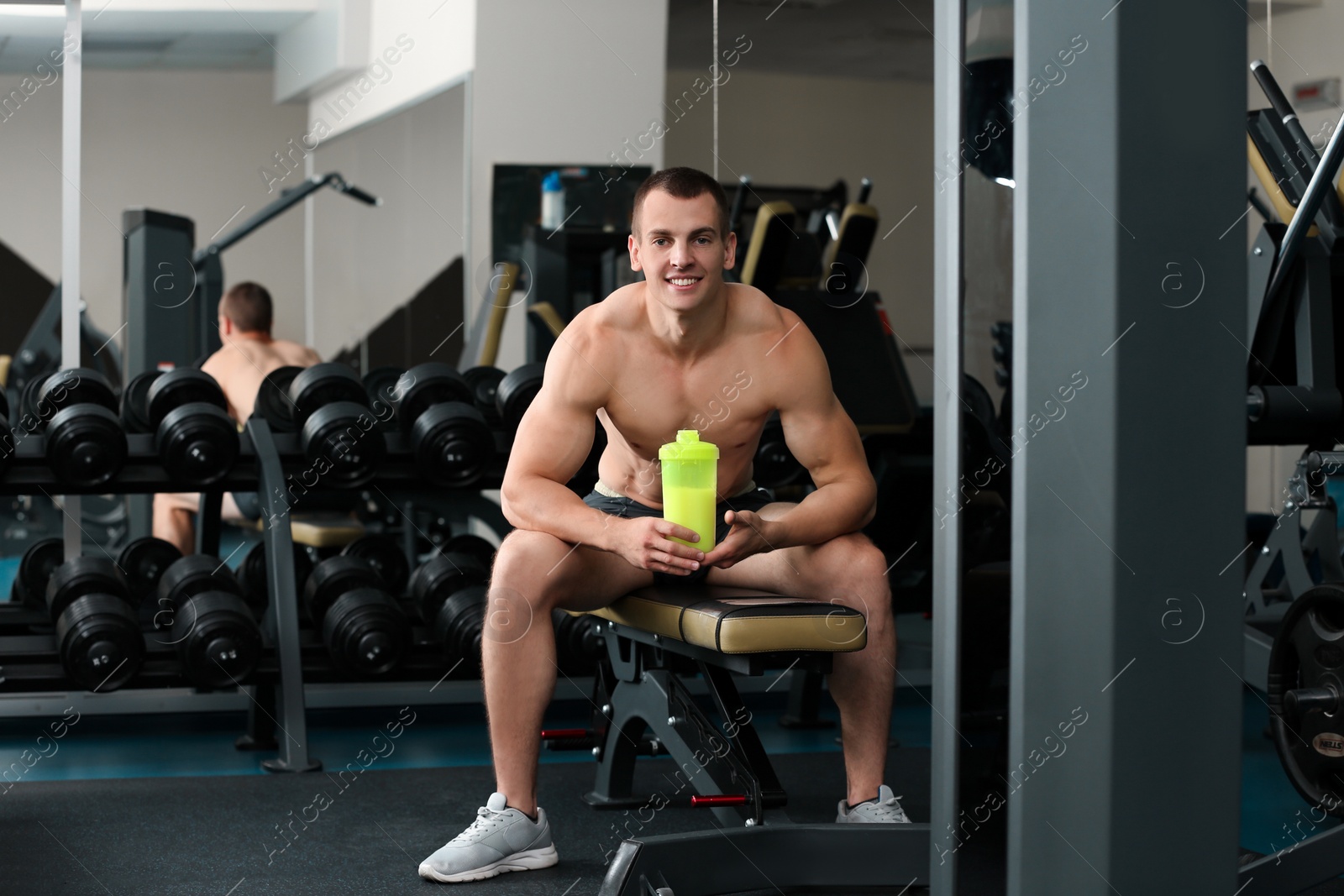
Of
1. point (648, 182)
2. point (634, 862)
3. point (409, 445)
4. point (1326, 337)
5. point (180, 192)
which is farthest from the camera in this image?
point (180, 192)

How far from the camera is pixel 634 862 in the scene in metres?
1.71

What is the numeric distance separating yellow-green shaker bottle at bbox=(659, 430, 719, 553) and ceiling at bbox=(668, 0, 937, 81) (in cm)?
660

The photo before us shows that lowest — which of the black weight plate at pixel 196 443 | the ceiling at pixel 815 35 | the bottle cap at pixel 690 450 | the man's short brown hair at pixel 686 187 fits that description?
the black weight plate at pixel 196 443

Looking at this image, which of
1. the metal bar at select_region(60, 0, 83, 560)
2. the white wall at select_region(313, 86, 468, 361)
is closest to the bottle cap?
the metal bar at select_region(60, 0, 83, 560)

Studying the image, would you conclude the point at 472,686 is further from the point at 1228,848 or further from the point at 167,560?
the point at 1228,848

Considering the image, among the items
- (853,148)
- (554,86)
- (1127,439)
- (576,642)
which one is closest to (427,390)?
(576,642)

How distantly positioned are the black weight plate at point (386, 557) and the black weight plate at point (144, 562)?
549mm

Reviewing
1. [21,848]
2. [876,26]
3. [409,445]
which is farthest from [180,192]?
[21,848]

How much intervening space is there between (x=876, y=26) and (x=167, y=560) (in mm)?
6260

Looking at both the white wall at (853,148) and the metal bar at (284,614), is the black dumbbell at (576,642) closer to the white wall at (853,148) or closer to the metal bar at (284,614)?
the metal bar at (284,614)

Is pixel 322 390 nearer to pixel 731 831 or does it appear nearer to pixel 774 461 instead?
pixel 774 461

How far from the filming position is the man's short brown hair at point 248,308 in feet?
13.6

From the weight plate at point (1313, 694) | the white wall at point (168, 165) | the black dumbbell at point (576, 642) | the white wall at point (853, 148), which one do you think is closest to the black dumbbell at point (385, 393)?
the black dumbbell at point (576, 642)

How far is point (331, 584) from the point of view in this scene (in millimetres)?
3090
